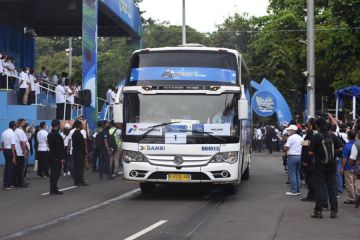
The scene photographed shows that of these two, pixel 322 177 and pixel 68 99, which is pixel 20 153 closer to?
pixel 322 177

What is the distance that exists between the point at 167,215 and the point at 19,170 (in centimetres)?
716

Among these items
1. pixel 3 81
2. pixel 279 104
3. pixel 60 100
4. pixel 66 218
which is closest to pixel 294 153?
pixel 66 218

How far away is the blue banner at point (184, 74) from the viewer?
50.3ft

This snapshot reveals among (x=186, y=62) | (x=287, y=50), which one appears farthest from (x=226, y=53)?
(x=287, y=50)

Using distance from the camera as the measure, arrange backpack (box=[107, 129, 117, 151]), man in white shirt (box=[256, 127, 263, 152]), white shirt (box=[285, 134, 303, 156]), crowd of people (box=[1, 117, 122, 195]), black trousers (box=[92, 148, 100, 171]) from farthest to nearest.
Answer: man in white shirt (box=[256, 127, 263, 152]) → black trousers (box=[92, 148, 100, 171]) → backpack (box=[107, 129, 117, 151]) → crowd of people (box=[1, 117, 122, 195]) → white shirt (box=[285, 134, 303, 156])

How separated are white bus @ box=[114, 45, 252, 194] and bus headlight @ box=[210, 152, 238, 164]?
22 millimetres

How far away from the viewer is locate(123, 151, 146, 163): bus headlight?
48.9 ft

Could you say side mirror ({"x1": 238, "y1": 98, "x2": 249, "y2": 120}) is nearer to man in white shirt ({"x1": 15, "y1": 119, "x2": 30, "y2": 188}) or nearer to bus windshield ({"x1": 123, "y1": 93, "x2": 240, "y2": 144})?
bus windshield ({"x1": 123, "y1": 93, "x2": 240, "y2": 144})

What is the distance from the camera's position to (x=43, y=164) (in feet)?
72.4

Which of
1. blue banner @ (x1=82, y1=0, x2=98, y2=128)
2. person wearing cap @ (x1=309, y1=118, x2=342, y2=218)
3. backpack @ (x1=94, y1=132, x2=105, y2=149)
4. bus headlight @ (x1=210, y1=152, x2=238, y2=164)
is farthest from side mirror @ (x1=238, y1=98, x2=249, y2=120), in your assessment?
blue banner @ (x1=82, y1=0, x2=98, y2=128)

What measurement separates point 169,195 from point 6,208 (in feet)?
13.8

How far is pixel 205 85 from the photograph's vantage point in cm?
1519

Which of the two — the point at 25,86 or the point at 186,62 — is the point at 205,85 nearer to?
the point at 186,62

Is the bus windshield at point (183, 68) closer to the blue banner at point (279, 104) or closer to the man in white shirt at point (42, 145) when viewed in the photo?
the man in white shirt at point (42, 145)
